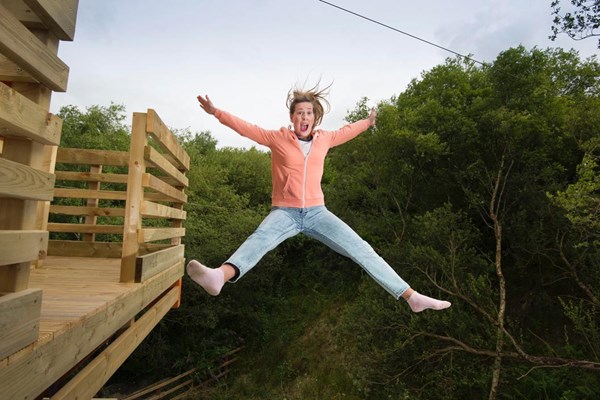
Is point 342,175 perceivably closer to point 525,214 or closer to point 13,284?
point 525,214

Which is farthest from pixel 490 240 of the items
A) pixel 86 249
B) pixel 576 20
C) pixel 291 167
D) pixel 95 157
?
pixel 291 167

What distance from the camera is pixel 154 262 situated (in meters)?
3.83

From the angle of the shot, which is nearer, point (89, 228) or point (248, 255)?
point (248, 255)

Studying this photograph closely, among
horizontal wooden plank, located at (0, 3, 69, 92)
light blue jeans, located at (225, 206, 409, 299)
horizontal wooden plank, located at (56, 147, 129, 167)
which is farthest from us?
horizontal wooden plank, located at (56, 147, 129, 167)

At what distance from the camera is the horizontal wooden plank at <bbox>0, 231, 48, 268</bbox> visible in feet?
4.79

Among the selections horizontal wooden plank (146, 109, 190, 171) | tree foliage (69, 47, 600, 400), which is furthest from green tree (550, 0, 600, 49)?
horizontal wooden plank (146, 109, 190, 171)

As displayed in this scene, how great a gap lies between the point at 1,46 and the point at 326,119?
68.5 inches

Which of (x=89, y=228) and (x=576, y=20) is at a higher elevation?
(x=576, y=20)

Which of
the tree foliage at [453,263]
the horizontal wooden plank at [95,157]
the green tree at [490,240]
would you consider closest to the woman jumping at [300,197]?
the horizontal wooden plank at [95,157]

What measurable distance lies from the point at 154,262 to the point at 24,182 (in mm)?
2356

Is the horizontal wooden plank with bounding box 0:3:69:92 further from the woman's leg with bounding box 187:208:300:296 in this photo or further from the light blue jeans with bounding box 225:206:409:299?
the light blue jeans with bounding box 225:206:409:299

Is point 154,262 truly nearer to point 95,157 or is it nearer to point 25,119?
point 95,157

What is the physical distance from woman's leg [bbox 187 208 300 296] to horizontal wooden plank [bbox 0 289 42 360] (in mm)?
677

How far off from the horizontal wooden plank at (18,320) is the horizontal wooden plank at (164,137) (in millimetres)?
1936
